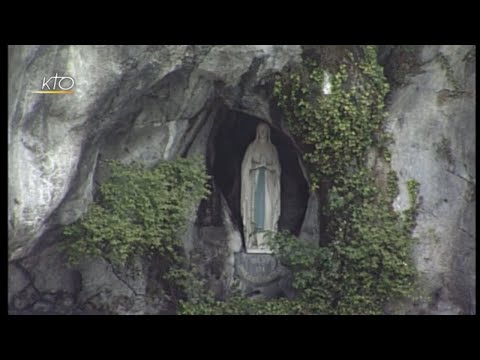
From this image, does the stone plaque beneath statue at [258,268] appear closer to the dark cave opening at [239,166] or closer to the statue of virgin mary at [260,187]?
the statue of virgin mary at [260,187]

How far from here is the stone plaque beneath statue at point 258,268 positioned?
1148cm

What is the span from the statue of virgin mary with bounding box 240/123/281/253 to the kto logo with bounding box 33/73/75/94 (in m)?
3.29

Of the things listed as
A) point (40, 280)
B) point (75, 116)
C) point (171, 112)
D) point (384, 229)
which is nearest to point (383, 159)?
point (384, 229)

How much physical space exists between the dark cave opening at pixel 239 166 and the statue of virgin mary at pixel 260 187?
0.34 m

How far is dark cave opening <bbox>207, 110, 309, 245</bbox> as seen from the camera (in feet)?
39.8

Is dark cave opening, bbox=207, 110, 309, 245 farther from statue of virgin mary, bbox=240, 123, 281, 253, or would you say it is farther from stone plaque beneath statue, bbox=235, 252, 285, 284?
stone plaque beneath statue, bbox=235, 252, 285, 284

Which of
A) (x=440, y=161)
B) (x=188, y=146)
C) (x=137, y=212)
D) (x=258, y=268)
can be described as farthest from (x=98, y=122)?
(x=440, y=161)

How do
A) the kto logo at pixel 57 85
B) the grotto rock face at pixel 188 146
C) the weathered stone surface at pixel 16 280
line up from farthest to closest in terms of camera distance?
the weathered stone surface at pixel 16 280, the grotto rock face at pixel 188 146, the kto logo at pixel 57 85

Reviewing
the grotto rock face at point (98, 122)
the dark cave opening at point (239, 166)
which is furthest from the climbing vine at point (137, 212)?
the dark cave opening at point (239, 166)

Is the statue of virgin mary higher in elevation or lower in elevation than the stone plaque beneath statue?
higher

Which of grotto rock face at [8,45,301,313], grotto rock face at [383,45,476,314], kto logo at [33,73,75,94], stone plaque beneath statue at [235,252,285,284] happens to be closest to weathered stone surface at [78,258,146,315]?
grotto rock face at [8,45,301,313]

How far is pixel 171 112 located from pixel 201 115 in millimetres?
604

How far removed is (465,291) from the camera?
10430mm

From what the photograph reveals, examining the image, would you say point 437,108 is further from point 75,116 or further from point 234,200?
point 75,116
